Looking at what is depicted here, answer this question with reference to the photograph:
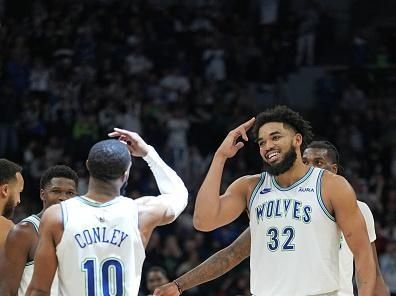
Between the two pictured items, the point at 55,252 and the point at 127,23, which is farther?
the point at 127,23

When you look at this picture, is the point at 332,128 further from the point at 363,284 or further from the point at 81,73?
the point at 363,284

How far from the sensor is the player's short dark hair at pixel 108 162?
4996 millimetres

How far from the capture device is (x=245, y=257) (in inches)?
258

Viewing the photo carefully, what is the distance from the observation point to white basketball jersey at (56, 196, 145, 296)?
16.2 feet

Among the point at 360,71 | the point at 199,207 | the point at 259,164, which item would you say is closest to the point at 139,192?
the point at 259,164

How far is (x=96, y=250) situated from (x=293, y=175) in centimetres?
149

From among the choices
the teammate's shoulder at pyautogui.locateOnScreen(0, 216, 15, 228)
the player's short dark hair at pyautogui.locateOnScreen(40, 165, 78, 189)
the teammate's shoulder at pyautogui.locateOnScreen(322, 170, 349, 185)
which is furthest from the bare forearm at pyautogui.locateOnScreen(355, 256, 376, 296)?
the teammate's shoulder at pyautogui.locateOnScreen(0, 216, 15, 228)

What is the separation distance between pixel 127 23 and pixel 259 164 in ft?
12.2

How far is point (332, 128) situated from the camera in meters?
15.3

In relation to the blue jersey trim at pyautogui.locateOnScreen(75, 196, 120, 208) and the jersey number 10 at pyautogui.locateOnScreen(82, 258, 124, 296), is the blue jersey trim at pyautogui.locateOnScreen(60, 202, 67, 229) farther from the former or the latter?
the jersey number 10 at pyautogui.locateOnScreen(82, 258, 124, 296)

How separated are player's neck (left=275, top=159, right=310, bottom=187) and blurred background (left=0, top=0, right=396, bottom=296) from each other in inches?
230

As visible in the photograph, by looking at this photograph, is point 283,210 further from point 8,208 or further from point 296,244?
point 8,208

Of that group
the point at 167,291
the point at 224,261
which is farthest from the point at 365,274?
the point at 167,291

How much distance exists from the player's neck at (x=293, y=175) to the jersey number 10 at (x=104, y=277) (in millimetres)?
1385
